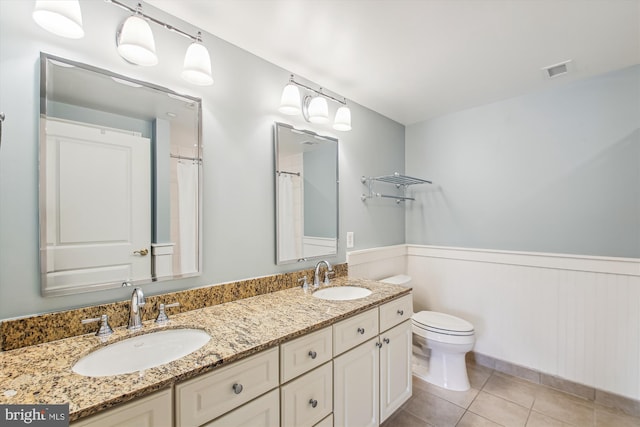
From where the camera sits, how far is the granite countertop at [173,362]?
2.32ft

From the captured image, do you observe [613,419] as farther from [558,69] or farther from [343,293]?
[558,69]

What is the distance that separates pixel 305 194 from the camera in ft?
6.33

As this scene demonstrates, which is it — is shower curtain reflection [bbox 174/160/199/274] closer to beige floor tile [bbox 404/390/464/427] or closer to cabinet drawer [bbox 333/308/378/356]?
cabinet drawer [bbox 333/308/378/356]

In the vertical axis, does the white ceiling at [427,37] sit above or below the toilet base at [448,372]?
above

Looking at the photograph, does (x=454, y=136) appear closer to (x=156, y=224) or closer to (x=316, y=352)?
(x=316, y=352)

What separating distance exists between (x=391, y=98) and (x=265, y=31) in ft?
4.00

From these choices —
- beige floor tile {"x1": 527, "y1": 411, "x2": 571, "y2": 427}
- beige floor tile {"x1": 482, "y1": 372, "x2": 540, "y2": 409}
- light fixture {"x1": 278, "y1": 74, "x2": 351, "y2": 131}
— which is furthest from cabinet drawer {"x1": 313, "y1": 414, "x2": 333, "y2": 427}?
light fixture {"x1": 278, "y1": 74, "x2": 351, "y2": 131}

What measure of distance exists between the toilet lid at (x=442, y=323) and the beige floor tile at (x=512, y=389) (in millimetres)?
463

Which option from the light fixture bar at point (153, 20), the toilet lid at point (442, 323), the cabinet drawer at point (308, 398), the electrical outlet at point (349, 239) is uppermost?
the light fixture bar at point (153, 20)

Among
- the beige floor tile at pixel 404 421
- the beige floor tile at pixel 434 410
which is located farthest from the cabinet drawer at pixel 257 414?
the beige floor tile at pixel 434 410

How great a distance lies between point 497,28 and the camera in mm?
1475

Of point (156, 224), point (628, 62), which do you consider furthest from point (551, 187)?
point (156, 224)

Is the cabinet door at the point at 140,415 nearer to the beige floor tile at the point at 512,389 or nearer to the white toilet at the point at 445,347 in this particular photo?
the white toilet at the point at 445,347

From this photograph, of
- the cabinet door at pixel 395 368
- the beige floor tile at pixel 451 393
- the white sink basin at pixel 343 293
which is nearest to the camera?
the cabinet door at pixel 395 368
